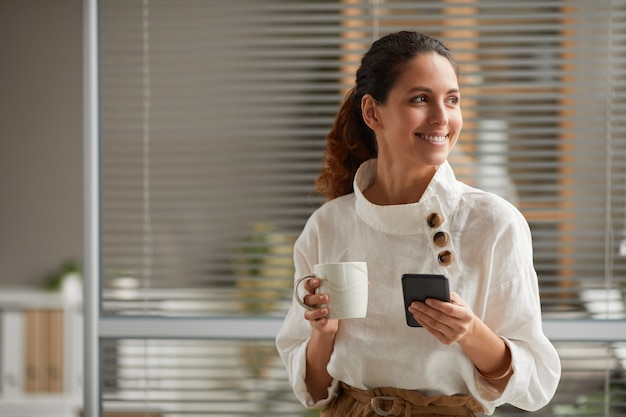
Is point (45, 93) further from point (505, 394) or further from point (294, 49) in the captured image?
point (505, 394)

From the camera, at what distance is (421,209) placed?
5.31 feet

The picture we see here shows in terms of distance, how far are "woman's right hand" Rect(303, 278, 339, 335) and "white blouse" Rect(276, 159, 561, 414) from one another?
9cm

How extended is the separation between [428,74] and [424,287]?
42cm

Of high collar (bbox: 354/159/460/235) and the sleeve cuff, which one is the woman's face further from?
the sleeve cuff

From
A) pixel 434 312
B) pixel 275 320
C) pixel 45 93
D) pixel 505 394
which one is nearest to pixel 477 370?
pixel 505 394

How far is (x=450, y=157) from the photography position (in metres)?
2.29

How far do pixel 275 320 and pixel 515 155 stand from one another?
2.62 feet

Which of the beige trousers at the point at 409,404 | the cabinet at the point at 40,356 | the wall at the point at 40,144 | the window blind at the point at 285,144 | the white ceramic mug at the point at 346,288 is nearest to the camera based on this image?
the white ceramic mug at the point at 346,288

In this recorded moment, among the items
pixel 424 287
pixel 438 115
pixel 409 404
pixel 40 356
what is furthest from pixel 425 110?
pixel 40 356

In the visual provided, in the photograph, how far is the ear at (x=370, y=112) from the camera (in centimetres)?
167

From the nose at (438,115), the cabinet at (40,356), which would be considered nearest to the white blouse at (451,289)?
the nose at (438,115)

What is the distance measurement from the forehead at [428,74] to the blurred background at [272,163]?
2.28 feet

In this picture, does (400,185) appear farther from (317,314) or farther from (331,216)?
(317,314)

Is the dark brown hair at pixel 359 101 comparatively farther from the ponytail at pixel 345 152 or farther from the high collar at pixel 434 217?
the high collar at pixel 434 217
